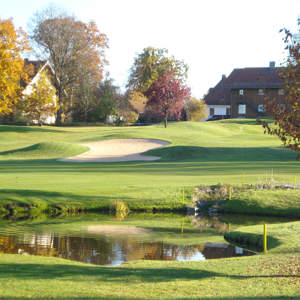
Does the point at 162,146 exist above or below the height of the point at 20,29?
below

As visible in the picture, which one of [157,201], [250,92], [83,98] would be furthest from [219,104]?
[157,201]

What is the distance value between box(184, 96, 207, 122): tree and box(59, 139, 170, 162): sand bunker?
35.5m

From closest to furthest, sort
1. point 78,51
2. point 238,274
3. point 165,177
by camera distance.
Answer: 1. point 238,274
2. point 165,177
3. point 78,51

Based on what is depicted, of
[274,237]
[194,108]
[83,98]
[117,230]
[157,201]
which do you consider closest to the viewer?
[274,237]

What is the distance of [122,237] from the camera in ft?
49.0

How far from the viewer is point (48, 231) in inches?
619

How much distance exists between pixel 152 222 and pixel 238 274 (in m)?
9.21

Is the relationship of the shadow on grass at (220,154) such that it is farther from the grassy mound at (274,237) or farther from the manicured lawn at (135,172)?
the grassy mound at (274,237)

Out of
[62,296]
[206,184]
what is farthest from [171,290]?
[206,184]

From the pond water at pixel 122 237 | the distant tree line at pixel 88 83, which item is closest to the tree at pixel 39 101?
the distant tree line at pixel 88 83

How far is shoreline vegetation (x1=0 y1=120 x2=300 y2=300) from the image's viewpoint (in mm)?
7391

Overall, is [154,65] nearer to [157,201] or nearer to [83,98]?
[83,98]

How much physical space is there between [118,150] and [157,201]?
17.7 metres

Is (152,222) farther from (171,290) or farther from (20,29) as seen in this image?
(20,29)
